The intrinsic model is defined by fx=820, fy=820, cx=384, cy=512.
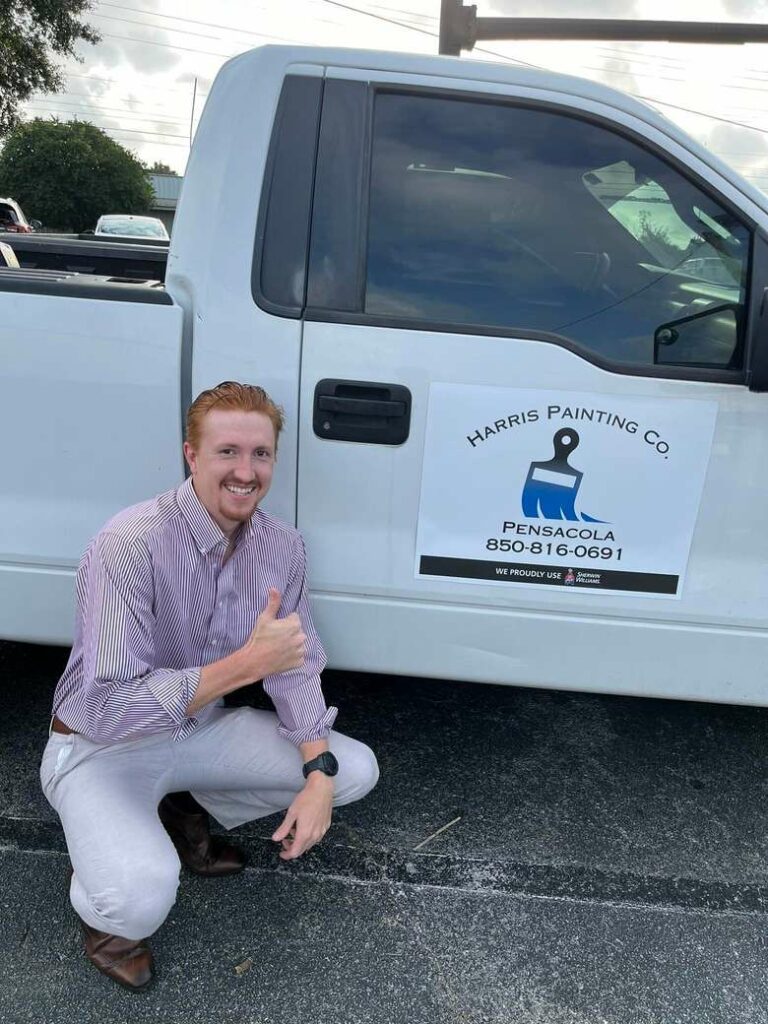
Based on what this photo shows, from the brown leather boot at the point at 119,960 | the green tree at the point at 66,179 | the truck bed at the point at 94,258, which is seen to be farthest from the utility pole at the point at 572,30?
the green tree at the point at 66,179

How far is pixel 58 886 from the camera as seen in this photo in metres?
2.04

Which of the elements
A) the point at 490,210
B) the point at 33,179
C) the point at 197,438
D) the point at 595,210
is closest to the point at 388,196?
the point at 490,210

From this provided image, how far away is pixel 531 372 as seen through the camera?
6.40ft

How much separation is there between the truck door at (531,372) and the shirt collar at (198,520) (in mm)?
300

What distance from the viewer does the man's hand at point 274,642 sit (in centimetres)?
178

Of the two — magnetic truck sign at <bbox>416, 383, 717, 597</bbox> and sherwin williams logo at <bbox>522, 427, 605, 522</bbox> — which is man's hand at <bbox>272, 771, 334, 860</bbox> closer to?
magnetic truck sign at <bbox>416, 383, 717, 597</bbox>

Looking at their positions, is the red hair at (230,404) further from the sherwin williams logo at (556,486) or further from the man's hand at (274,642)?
the sherwin williams logo at (556,486)

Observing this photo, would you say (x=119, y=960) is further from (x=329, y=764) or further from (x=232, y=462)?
(x=232, y=462)

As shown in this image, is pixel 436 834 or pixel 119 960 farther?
pixel 436 834

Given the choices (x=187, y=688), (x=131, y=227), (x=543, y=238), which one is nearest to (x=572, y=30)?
(x=543, y=238)

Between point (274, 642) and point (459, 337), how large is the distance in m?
0.84

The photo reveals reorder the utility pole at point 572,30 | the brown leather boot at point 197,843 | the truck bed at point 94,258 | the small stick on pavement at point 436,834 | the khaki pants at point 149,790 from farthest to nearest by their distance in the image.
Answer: the utility pole at point 572,30 → the truck bed at point 94,258 → the small stick on pavement at point 436,834 → the brown leather boot at point 197,843 → the khaki pants at point 149,790

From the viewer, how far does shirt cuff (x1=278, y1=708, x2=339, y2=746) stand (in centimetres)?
197

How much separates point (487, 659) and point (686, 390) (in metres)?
0.83
